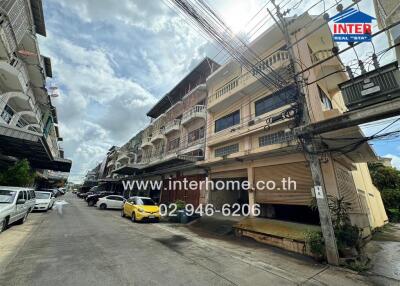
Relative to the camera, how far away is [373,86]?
6.11 meters

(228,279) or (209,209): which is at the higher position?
(209,209)

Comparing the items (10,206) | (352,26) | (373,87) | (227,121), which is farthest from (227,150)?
(10,206)

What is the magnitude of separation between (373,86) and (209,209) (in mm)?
12755

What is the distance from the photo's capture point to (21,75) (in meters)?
14.9

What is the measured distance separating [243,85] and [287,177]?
7.18 metres

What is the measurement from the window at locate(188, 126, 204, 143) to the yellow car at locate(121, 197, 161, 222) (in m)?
7.73

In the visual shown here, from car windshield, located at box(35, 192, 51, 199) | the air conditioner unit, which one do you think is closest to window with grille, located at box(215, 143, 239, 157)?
the air conditioner unit

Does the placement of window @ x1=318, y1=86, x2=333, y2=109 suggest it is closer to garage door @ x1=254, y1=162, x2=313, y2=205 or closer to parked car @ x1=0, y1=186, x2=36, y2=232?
garage door @ x1=254, y1=162, x2=313, y2=205

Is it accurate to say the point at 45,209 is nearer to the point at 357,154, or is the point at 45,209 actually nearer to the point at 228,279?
the point at 228,279

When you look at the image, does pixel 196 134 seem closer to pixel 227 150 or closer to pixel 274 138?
pixel 227 150

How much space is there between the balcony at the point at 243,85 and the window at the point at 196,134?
2693 mm

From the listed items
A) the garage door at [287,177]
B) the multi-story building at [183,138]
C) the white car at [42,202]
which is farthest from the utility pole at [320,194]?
the white car at [42,202]

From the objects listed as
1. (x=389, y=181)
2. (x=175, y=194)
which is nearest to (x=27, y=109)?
(x=175, y=194)

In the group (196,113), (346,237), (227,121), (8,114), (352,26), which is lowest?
(346,237)
